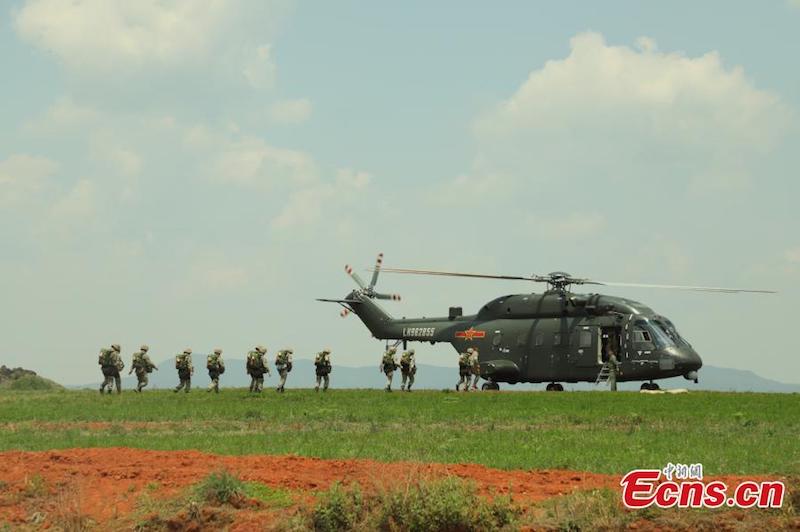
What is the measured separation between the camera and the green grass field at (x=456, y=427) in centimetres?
2111

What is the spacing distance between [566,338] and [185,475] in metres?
28.6

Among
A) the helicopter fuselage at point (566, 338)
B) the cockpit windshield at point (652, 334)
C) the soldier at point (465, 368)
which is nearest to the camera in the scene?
the cockpit windshield at point (652, 334)

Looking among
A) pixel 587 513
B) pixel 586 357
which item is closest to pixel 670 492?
pixel 587 513

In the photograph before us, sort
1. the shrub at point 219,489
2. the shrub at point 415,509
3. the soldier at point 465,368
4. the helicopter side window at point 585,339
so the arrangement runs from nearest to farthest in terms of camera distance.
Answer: the shrub at point 415,509 → the shrub at point 219,489 → the helicopter side window at point 585,339 → the soldier at point 465,368

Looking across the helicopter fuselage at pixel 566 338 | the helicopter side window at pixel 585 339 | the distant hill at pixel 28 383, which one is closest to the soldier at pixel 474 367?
the helicopter fuselage at pixel 566 338

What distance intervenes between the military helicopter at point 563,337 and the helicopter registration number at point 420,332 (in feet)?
0.25

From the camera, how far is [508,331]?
155ft

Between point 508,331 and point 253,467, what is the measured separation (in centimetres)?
2926

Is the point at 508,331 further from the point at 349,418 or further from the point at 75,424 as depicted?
the point at 75,424

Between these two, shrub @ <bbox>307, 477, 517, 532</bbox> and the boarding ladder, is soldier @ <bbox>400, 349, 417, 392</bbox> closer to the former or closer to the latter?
the boarding ladder

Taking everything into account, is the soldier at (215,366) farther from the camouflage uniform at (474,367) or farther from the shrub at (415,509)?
the shrub at (415,509)

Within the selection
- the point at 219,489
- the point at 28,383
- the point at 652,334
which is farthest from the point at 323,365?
the point at 219,489

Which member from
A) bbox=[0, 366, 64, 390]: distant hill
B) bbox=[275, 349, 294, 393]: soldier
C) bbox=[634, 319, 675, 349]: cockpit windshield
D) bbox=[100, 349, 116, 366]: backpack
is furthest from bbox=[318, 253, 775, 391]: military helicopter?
bbox=[0, 366, 64, 390]: distant hill

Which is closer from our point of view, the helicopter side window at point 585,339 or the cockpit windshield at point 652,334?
the cockpit windshield at point 652,334
